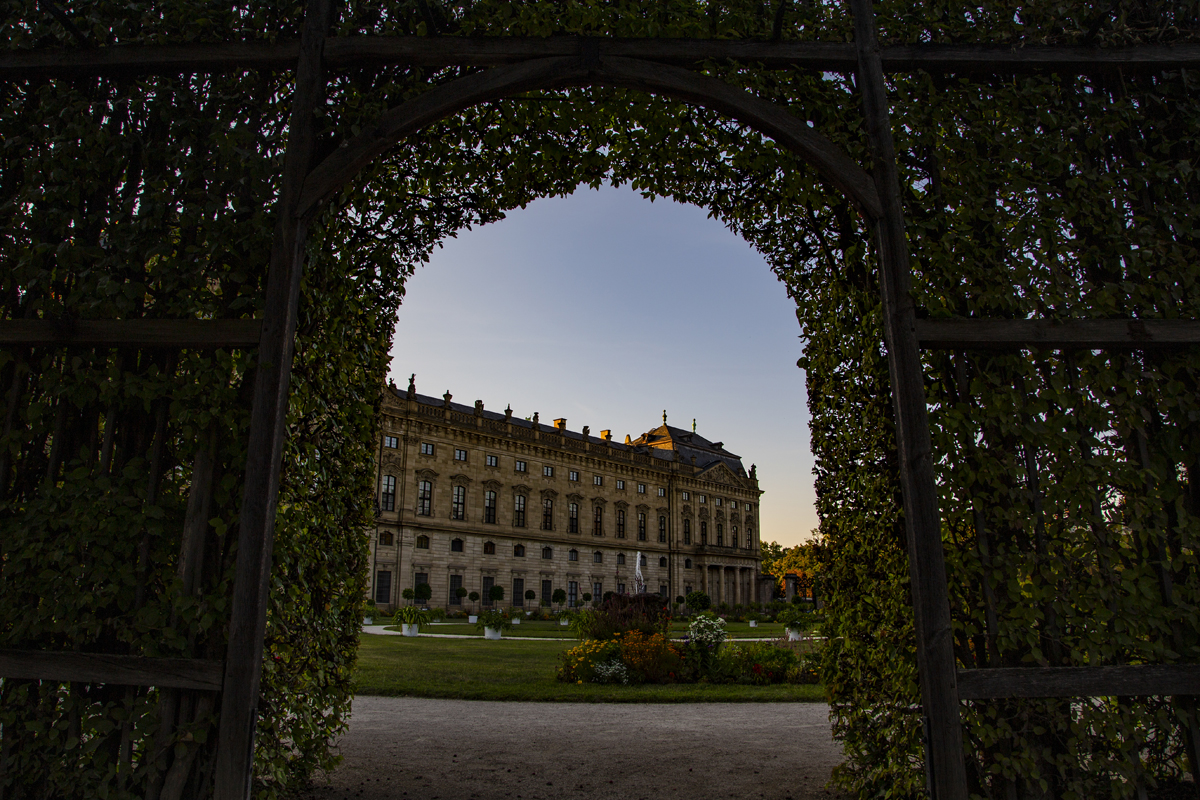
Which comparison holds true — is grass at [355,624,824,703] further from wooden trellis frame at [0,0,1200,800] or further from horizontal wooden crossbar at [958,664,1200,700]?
horizontal wooden crossbar at [958,664,1200,700]

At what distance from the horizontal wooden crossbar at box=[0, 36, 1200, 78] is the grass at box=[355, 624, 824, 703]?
17.9 feet

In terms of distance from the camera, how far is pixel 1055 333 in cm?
294

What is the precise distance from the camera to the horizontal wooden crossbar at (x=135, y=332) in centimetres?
292

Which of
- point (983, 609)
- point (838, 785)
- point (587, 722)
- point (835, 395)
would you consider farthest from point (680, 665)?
point (983, 609)

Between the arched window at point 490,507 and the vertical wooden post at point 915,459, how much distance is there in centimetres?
4046

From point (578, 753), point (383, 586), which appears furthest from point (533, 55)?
point (383, 586)

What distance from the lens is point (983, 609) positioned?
284 cm

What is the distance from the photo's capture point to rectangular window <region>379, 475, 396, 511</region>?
122ft

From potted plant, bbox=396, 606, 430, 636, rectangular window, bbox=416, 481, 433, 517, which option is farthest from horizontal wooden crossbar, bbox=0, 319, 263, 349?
rectangular window, bbox=416, 481, 433, 517

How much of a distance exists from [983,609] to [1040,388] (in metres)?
1.00

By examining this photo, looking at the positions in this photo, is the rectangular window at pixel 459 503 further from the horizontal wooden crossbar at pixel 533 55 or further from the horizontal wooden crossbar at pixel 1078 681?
the horizontal wooden crossbar at pixel 1078 681

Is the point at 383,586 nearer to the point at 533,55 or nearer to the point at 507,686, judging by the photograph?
the point at 507,686

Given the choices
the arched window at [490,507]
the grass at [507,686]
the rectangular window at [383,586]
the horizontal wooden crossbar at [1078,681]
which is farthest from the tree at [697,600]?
the horizontal wooden crossbar at [1078,681]

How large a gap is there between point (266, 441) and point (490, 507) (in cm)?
4052
